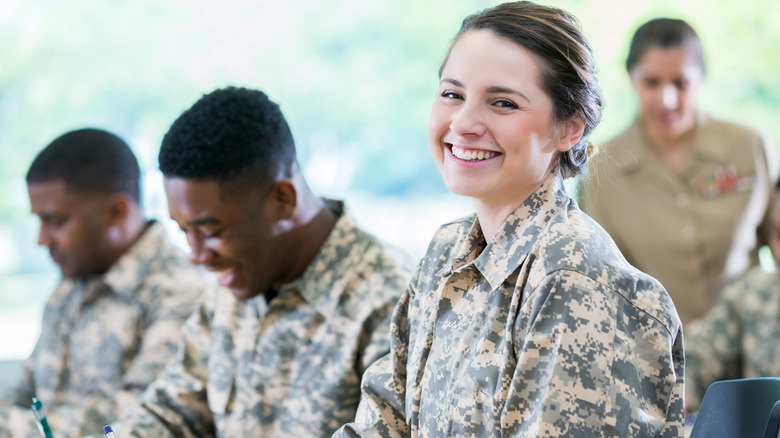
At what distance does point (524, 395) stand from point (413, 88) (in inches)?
124

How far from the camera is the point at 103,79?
13.8 feet

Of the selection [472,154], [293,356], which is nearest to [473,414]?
[472,154]

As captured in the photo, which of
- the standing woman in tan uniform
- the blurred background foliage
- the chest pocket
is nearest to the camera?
the chest pocket

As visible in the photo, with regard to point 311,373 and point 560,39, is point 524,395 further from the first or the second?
point 311,373

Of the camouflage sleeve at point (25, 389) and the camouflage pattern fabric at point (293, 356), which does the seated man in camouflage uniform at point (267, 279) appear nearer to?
the camouflage pattern fabric at point (293, 356)

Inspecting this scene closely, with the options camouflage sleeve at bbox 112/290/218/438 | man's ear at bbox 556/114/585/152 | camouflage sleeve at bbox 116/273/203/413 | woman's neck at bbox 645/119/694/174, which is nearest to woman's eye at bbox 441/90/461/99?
man's ear at bbox 556/114/585/152

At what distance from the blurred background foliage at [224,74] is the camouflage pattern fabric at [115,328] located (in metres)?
1.50

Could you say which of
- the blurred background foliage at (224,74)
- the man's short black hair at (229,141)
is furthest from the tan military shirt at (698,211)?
the man's short black hair at (229,141)

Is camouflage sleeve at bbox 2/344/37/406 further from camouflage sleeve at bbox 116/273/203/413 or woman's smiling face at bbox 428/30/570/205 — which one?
woman's smiling face at bbox 428/30/570/205

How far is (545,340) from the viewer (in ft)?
3.87

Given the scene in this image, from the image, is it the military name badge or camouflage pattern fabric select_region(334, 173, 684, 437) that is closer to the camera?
camouflage pattern fabric select_region(334, 173, 684, 437)

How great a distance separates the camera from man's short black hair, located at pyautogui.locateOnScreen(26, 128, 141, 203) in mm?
2537

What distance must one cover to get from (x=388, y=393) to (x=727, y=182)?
185cm

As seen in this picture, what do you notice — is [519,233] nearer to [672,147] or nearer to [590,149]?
[590,149]
